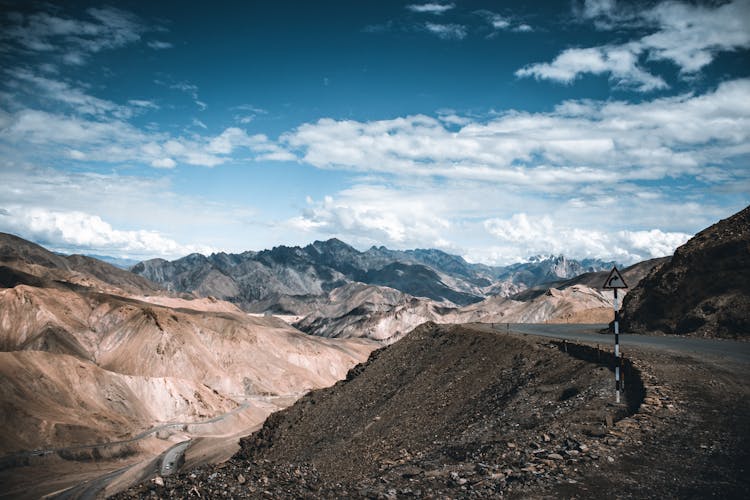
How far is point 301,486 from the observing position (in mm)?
13234

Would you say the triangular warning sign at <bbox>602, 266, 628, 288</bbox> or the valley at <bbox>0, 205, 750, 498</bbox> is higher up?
the triangular warning sign at <bbox>602, 266, 628, 288</bbox>

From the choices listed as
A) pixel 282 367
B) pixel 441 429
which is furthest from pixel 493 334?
pixel 282 367

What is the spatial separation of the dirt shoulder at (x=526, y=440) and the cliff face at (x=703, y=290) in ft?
35.8

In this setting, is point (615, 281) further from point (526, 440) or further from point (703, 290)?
point (703, 290)

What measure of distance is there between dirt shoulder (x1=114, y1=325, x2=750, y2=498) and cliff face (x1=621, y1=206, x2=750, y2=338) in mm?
10926

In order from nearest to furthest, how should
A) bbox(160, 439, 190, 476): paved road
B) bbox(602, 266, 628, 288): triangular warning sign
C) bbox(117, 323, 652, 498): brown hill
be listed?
bbox(117, 323, 652, 498): brown hill < bbox(602, 266, 628, 288): triangular warning sign < bbox(160, 439, 190, 476): paved road

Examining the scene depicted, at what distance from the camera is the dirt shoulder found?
423 inches

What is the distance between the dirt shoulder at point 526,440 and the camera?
10.7 m

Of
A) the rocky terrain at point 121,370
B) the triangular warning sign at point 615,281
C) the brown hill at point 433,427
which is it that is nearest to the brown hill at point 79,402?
the rocky terrain at point 121,370

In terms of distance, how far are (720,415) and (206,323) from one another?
460ft

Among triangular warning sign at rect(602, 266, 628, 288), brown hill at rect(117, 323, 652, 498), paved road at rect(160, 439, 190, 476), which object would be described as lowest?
paved road at rect(160, 439, 190, 476)

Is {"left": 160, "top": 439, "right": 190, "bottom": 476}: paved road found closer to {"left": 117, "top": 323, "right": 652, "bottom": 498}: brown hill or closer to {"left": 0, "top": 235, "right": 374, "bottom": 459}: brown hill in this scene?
{"left": 0, "top": 235, "right": 374, "bottom": 459}: brown hill

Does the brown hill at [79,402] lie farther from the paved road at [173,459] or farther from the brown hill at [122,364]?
the paved road at [173,459]

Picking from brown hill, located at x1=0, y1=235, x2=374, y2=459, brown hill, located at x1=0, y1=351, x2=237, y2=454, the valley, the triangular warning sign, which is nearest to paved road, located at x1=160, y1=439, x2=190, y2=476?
the valley
